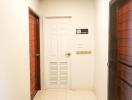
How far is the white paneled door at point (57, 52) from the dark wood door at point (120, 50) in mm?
2122

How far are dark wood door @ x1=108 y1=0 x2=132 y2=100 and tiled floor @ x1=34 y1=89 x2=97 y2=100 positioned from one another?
1561 mm

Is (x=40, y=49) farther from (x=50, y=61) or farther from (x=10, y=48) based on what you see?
(x=10, y=48)

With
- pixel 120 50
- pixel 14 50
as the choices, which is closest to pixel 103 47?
pixel 120 50

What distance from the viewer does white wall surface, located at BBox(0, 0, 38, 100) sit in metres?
2.20

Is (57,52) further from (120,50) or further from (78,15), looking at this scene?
(120,50)

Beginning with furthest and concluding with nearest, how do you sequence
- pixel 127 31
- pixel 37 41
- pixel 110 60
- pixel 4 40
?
pixel 37 41
pixel 110 60
pixel 127 31
pixel 4 40

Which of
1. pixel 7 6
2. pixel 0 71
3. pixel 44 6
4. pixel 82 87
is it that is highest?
pixel 44 6

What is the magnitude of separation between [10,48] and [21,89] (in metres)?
0.86

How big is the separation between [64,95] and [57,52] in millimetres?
1171

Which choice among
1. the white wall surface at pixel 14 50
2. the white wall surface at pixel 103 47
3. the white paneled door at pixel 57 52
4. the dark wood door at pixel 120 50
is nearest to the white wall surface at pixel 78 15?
the white paneled door at pixel 57 52

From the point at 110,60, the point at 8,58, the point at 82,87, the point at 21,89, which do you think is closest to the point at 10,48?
the point at 8,58

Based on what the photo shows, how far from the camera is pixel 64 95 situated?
4430 millimetres

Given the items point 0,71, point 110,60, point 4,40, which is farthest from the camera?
point 110,60

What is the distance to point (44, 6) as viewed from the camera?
188 inches
